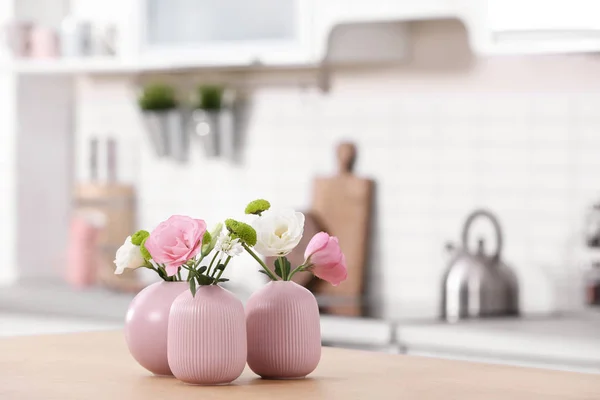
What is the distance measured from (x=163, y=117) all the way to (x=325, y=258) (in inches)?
103

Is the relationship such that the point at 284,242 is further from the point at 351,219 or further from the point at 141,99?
the point at 141,99

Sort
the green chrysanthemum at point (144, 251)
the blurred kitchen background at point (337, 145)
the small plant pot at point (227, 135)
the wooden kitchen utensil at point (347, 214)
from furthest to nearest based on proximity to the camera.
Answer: the small plant pot at point (227, 135), the wooden kitchen utensil at point (347, 214), the blurred kitchen background at point (337, 145), the green chrysanthemum at point (144, 251)

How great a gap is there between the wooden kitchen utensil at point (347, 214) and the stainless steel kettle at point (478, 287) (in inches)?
17.8

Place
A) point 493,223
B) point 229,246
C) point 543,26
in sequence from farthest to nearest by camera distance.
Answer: point 493,223 → point 543,26 → point 229,246

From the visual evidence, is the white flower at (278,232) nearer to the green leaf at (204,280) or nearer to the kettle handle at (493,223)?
the green leaf at (204,280)

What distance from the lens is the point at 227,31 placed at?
4.01 meters

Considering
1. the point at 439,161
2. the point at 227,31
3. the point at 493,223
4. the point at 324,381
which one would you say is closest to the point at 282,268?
the point at 324,381

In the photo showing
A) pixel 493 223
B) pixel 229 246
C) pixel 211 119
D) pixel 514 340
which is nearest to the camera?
pixel 229 246

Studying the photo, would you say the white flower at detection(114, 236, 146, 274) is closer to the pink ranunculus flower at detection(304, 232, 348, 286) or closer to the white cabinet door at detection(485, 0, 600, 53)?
the pink ranunculus flower at detection(304, 232, 348, 286)

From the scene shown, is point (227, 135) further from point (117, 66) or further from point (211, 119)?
point (117, 66)

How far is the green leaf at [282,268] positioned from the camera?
1.87 metres

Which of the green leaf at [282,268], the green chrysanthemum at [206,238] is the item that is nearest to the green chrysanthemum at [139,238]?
the green chrysanthemum at [206,238]

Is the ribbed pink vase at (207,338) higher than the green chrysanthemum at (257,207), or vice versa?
the green chrysanthemum at (257,207)

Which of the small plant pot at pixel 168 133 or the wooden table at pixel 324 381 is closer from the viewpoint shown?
the wooden table at pixel 324 381
